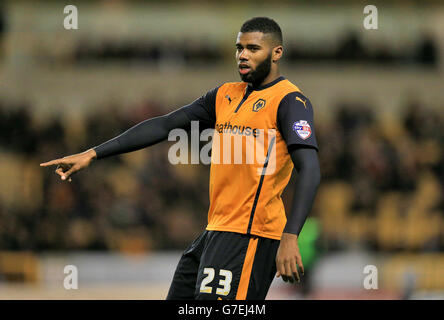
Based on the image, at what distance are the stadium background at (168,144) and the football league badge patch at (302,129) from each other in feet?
21.3

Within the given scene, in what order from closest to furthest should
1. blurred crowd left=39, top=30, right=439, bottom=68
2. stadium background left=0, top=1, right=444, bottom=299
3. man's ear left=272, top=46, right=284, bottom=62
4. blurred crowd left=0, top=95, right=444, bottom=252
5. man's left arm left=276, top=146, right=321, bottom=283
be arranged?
1. man's left arm left=276, top=146, right=321, bottom=283
2. man's ear left=272, top=46, right=284, bottom=62
3. stadium background left=0, top=1, right=444, bottom=299
4. blurred crowd left=0, top=95, right=444, bottom=252
5. blurred crowd left=39, top=30, right=439, bottom=68

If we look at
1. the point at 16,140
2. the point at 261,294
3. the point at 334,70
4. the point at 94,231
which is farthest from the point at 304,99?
the point at 334,70

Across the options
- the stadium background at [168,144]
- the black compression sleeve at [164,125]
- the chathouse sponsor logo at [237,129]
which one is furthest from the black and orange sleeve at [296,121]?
the stadium background at [168,144]

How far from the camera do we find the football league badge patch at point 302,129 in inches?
179

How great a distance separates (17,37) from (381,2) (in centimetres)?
940

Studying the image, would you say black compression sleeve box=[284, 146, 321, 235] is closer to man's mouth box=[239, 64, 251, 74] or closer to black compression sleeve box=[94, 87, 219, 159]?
man's mouth box=[239, 64, 251, 74]

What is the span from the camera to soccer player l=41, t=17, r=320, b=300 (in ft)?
15.2

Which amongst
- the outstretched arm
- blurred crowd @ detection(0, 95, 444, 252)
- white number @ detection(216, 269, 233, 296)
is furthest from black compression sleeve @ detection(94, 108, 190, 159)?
blurred crowd @ detection(0, 95, 444, 252)

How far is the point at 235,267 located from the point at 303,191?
641 millimetres

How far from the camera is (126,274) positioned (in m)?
15.2

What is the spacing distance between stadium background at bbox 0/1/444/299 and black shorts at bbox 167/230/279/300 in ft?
20.4

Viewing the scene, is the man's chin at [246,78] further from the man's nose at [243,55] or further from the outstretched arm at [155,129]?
the outstretched arm at [155,129]

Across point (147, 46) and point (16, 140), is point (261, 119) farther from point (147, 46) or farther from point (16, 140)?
point (147, 46)
